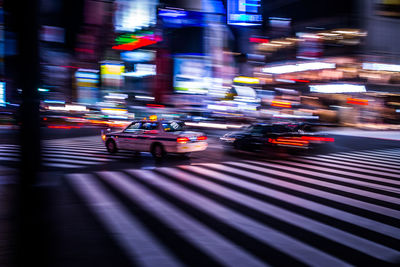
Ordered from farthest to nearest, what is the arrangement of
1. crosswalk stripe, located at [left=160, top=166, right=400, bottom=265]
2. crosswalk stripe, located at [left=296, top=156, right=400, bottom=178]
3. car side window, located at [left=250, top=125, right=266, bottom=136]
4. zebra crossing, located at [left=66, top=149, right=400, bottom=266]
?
car side window, located at [left=250, top=125, right=266, bottom=136] → crosswalk stripe, located at [left=296, top=156, right=400, bottom=178] → crosswalk stripe, located at [left=160, top=166, right=400, bottom=265] → zebra crossing, located at [left=66, top=149, right=400, bottom=266]

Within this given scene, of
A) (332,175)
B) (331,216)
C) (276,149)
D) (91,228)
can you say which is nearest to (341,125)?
(276,149)

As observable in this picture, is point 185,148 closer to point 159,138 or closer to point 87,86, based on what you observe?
point 159,138

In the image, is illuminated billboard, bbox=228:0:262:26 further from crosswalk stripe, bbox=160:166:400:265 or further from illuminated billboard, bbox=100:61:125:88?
illuminated billboard, bbox=100:61:125:88

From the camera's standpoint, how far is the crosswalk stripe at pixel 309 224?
3.63m

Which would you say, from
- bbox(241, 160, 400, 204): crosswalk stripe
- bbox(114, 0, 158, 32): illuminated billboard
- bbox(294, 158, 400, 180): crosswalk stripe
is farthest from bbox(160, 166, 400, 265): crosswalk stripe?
bbox(114, 0, 158, 32): illuminated billboard

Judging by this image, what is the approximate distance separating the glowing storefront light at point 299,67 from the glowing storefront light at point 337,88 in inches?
78.9

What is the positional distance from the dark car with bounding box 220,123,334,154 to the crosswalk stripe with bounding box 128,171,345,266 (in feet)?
18.6

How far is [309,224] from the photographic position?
4.48 metres

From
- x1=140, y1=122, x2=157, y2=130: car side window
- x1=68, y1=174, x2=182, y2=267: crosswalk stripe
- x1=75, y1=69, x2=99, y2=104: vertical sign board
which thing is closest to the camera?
x1=68, y1=174, x2=182, y2=267: crosswalk stripe

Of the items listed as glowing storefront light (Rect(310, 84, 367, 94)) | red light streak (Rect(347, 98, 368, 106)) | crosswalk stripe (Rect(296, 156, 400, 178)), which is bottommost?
crosswalk stripe (Rect(296, 156, 400, 178))

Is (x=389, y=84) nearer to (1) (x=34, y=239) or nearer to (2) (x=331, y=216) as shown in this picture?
(2) (x=331, y=216)

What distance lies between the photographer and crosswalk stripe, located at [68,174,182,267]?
338 cm

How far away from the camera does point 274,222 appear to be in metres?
4.55

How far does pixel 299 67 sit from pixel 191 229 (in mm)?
35120
